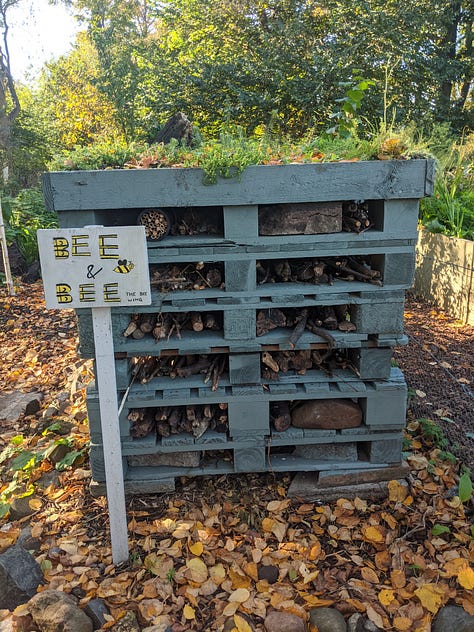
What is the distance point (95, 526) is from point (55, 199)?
181 centimetres

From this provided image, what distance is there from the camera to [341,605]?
2.38 metres

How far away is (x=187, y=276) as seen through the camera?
3.00 metres

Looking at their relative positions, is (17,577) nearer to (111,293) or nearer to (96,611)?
(96,611)

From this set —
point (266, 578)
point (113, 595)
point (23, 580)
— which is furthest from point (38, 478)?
point (266, 578)

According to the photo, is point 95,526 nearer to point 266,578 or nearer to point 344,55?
point 266,578

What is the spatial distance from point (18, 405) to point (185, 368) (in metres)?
2.09

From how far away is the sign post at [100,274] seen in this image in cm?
234

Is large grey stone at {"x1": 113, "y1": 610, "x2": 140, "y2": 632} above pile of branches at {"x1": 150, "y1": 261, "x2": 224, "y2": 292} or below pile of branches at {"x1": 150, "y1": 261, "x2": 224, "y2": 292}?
below

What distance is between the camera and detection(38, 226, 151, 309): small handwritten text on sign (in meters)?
2.34

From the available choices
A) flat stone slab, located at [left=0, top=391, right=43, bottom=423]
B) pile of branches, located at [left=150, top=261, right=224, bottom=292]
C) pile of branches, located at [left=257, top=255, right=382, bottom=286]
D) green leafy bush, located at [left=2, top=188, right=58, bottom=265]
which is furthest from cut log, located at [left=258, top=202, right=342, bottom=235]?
green leafy bush, located at [left=2, top=188, right=58, bottom=265]

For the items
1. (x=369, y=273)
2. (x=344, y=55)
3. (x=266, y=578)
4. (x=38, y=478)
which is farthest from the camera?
(x=344, y=55)

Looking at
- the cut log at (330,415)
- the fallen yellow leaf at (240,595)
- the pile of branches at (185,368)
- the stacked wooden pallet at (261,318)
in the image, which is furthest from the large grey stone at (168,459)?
the fallen yellow leaf at (240,595)

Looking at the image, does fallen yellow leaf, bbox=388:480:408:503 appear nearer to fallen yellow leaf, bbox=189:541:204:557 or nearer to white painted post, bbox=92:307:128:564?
fallen yellow leaf, bbox=189:541:204:557

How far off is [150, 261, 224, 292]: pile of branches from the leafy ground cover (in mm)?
1248
